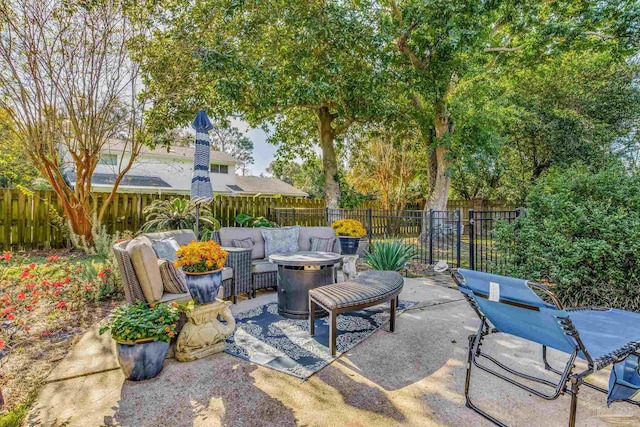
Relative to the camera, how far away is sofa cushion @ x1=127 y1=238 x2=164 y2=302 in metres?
2.80

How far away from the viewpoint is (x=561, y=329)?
172 cm

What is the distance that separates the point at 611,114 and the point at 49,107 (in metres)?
16.9

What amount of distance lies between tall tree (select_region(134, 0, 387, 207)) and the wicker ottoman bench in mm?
4825

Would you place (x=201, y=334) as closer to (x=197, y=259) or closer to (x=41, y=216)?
(x=197, y=259)

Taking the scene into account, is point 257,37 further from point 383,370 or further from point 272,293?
point 383,370

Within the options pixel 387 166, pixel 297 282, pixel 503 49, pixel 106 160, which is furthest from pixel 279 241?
pixel 106 160

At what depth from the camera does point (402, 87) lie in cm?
794

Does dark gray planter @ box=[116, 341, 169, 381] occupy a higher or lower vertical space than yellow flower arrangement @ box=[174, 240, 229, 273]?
lower

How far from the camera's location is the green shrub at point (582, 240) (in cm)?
374

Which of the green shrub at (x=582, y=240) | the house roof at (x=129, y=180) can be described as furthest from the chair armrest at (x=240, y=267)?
the house roof at (x=129, y=180)

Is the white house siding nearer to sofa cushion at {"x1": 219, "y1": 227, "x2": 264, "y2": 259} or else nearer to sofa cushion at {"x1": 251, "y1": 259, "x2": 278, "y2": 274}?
sofa cushion at {"x1": 219, "y1": 227, "x2": 264, "y2": 259}

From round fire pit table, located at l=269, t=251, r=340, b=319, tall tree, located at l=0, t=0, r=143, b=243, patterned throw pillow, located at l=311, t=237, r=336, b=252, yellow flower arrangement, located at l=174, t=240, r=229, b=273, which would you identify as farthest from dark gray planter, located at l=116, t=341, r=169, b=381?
tall tree, located at l=0, t=0, r=143, b=243

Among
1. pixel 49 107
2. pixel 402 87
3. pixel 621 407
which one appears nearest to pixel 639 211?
pixel 621 407

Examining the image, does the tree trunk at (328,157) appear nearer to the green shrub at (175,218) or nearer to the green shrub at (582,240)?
the green shrub at (175,218)
